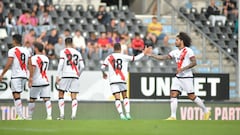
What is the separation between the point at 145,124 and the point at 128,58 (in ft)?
17.3

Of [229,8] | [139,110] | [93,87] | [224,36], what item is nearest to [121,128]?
[139,110]

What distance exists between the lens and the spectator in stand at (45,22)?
29.5 meters

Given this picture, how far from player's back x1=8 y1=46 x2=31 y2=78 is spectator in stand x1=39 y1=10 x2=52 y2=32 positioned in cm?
813

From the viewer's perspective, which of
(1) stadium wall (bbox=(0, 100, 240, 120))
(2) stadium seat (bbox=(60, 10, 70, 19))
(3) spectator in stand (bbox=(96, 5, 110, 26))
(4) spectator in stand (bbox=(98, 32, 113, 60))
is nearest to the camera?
(1) stadium wall (bbox=(0, 100, 240, 120))

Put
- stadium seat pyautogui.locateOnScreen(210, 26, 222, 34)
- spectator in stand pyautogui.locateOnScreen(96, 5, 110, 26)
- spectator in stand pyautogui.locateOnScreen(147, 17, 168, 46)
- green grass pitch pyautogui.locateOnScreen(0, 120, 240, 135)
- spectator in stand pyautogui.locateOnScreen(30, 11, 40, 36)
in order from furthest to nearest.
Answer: stadium seat pyautogui.locateOnScreen(210, 26, 222, 34), spectator in stand pyautogui.locateOnScreen(96, 5, 110, 26), spectator in stand pyautogui.locateOnScreen(147, 17, 168, 46), spectator in stand pyautogui.locateOnScreen(30, 11, 40, 36), green grass pitch pyautogui.locateOnScreen(0, 120, 240, 135)

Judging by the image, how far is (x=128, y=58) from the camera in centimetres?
2269

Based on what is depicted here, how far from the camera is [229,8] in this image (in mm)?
34344

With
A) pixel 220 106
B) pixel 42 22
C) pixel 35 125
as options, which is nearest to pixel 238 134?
pixel 35 125

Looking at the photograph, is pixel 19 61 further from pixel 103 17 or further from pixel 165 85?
pixel 103 17

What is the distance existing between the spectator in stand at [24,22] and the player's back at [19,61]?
24.8ft

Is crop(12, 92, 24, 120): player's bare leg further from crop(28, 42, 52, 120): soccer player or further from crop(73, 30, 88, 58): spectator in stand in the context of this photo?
crop(73, 30, 88, 58): spectator in stand

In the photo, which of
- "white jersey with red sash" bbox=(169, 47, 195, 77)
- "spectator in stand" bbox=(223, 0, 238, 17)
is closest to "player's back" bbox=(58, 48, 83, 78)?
"white jersey with red sash" bbox=(169, 47, 195, 77)

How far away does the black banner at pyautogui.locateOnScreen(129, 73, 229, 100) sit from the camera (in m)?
26.4

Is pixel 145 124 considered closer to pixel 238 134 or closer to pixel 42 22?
pixel 238 134
